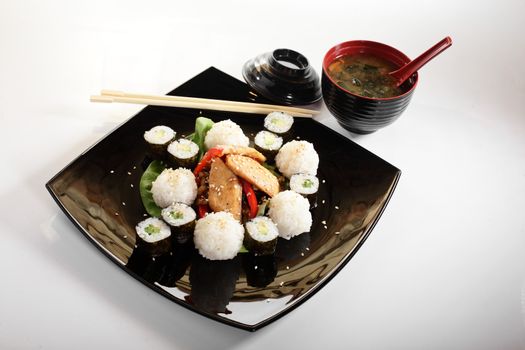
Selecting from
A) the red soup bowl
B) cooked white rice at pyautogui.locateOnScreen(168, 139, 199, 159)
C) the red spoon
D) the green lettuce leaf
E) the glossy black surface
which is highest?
the red spoon

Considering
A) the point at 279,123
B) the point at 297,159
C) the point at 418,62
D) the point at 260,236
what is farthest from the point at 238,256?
the point at 418,62

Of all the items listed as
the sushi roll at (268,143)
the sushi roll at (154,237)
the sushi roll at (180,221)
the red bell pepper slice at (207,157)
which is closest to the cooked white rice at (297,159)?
the sushi roll at (268,143)

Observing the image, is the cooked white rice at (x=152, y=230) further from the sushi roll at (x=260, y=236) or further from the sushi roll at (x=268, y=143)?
the sushi roll at (x=268, y=143)

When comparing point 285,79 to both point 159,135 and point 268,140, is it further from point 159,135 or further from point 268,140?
point 159,135

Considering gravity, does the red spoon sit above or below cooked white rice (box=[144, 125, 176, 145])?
above

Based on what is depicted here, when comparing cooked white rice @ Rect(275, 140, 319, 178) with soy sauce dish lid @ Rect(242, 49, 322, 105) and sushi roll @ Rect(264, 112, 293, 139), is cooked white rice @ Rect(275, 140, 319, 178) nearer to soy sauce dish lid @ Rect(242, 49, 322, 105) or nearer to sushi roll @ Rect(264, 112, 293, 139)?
sushi roll @ Rect(264, 112, 293, 139)

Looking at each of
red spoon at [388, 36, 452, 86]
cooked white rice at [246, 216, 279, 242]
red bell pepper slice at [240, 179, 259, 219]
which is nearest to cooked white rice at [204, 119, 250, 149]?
red bell pepper slice at [240, 179, 259, 219]

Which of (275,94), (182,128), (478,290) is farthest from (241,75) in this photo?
(478,290)
